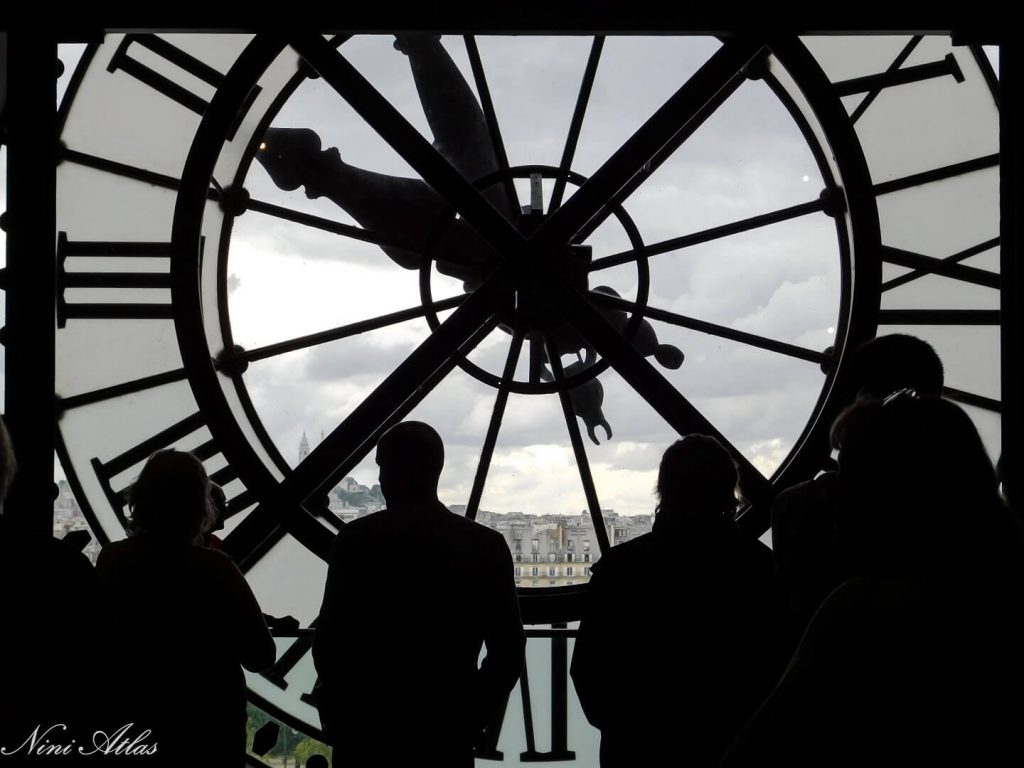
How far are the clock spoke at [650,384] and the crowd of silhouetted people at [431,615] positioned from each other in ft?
1.46

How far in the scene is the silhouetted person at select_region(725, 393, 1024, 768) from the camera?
0.79 m

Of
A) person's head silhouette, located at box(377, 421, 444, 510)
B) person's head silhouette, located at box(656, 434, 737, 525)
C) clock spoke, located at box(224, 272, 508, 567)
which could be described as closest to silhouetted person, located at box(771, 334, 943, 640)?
person's head silhouette, located at box(656, 434, 737, 525)

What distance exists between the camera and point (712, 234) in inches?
105

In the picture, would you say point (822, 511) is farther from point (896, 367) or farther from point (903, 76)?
point (903, 76)

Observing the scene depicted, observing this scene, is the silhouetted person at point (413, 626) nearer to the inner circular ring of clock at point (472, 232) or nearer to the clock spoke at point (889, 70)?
the inner circular ring of clock at point (472, 232)

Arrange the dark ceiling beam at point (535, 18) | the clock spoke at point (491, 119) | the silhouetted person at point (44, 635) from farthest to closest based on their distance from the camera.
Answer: the clock spoke at point (491, 119)
the dark ceiling beam at point (535, 18)
the silhouetted person at point (44, 635)

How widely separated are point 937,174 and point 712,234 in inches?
26.2

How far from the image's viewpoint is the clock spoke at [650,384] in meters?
2.04

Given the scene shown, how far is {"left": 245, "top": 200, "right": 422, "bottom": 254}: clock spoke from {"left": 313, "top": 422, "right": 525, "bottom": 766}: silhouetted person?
1.12 metres

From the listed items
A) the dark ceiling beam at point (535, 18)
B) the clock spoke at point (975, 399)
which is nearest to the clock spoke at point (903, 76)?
the dark ceiling beam at point (535, 18)

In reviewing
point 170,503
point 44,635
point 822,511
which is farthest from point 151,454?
point 822,511

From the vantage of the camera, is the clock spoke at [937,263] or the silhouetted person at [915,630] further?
the clock spoke at [937,263]

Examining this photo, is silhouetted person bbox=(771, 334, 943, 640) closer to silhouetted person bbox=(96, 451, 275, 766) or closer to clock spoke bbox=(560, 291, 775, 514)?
clock spoke bbox=(560, 291, 775, 514)

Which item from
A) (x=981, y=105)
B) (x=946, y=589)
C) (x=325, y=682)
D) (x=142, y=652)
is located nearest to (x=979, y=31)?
(x=981, y=105)
